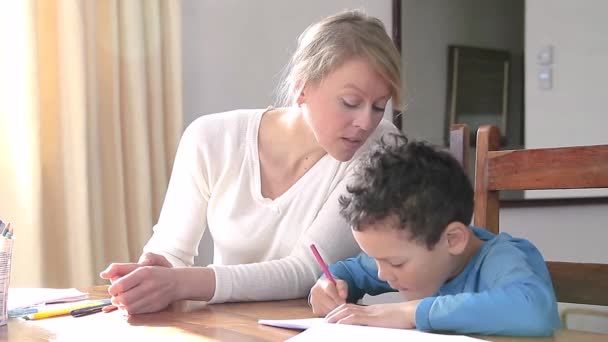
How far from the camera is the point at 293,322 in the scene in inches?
35.8

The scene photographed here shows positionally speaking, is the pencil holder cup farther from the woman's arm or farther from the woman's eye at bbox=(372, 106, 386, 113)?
the woman's eye at bbox=(372, 106, 386, 113)

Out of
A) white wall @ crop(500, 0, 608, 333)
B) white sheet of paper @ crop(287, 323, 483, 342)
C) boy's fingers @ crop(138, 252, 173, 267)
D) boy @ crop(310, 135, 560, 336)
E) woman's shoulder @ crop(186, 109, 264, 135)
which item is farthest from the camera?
white wall @ crop(500, 0, 608, 333)

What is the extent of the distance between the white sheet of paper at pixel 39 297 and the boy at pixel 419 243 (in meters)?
0.42

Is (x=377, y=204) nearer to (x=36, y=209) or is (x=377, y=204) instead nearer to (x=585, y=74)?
(x=36, y=209)

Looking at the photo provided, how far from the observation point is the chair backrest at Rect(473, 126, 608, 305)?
1106 millimetres

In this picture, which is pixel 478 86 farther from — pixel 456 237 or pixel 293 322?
pixel 293 322

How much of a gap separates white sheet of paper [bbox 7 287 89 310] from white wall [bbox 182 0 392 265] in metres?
1.43

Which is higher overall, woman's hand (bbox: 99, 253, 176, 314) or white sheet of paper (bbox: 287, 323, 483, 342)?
white sheet of paper (bbox: 287, 323, 483, 342)

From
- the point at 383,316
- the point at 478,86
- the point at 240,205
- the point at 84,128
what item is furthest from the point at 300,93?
the point at 478,86

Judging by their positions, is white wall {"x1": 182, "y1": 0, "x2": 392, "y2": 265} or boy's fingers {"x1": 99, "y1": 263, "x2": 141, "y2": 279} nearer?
boy's fingers {"x1": 99, "y1": 263, "x2": 141, "y2": 279}

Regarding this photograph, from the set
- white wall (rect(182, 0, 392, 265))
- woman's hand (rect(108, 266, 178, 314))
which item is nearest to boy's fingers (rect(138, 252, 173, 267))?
woman's hand (rect(108, 266, 178, 314))

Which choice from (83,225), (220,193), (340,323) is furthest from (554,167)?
(83,225)

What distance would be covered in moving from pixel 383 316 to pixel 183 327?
27cm

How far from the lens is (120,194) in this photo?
2.32m
